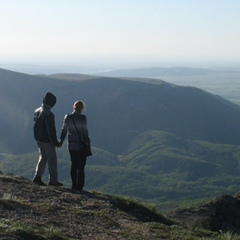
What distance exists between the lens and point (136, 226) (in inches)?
484

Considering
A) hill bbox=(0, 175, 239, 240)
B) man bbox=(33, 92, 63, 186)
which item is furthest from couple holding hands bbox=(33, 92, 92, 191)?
hill bbox=(0, 175, 239, 240)

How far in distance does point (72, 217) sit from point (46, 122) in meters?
4.40

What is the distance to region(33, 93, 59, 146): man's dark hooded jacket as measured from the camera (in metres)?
15.6

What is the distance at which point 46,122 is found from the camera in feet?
51.4

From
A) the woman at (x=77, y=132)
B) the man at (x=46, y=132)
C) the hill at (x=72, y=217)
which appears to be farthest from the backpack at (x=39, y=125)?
the hill at (x=72, y=217)

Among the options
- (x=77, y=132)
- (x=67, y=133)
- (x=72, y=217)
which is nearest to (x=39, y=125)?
(x=67, y=133)

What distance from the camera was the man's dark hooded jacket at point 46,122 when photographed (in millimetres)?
15617

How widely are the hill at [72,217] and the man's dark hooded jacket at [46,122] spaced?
62.7 inches

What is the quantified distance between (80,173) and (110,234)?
207 inches

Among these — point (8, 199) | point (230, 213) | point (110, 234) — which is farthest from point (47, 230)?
point (230, 213)

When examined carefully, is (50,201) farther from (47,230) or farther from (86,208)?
(47,230)

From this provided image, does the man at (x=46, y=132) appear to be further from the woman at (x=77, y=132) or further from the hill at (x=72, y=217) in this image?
the hill at (x=72, y=217)

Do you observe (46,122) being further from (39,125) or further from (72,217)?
(72,217)

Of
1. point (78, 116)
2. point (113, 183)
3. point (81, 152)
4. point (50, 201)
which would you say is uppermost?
point (78, 116)
